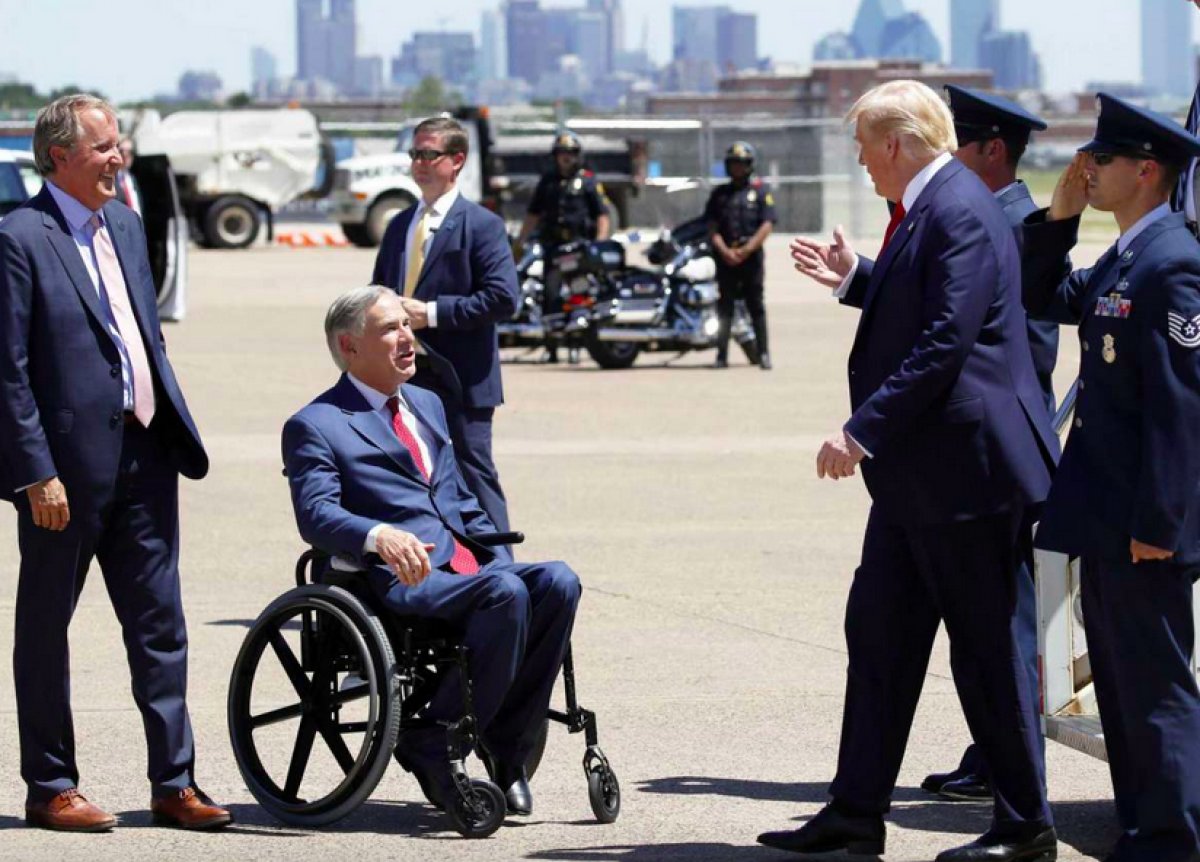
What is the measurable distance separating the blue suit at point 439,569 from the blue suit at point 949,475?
0.83 meters

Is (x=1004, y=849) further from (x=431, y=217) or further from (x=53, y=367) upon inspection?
(x=431, y=217)

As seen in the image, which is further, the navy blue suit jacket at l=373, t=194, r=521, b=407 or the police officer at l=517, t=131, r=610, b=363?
the police officer at l=517, t=131, r=610, b=363

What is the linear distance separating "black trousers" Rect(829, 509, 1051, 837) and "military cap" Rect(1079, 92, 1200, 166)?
34.0 inches

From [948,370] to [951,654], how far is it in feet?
2.28

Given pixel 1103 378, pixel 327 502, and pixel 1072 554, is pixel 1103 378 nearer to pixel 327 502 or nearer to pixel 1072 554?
pixel 1072 554

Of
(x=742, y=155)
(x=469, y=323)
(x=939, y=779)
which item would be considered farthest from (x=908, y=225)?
(x=742, y=155)

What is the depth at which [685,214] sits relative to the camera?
141 ft

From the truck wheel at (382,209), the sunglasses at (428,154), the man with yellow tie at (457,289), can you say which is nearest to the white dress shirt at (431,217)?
the man with yellow tie at (457,289)

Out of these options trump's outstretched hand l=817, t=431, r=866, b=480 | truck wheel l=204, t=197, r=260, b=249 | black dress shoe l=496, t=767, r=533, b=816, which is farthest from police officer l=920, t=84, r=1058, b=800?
truck wheel l=204, t=197, r=260, b=249

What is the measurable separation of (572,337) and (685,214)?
23.7 meters

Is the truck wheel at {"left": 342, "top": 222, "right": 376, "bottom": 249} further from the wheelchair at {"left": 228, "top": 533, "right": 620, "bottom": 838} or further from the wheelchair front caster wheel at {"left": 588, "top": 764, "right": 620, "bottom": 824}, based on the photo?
the wheelchair front caster wheel at {"left": 588, "top": 764, "right": 620, "bottom": 824}

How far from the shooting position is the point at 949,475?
17.3ft

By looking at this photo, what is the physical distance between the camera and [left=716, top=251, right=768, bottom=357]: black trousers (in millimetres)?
18688

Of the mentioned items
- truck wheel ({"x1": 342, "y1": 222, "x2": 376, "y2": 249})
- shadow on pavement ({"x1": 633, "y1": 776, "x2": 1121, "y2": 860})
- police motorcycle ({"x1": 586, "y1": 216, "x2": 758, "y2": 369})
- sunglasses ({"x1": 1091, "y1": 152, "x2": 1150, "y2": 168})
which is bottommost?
truck wheel ({"x1": 342, "y1": 222, "x2": 376, "y2": 249})
